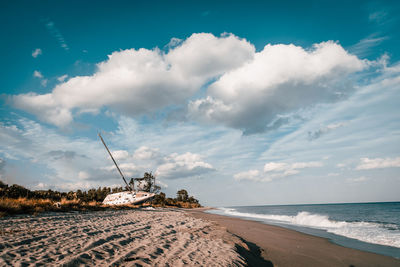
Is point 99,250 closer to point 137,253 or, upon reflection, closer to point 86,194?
point 137,253

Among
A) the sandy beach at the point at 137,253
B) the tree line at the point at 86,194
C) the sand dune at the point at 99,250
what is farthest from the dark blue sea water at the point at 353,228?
the tree line at the point at 86,194

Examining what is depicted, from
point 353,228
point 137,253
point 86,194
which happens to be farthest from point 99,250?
point 86,194

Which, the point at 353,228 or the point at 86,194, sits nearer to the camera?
the point at 353,228

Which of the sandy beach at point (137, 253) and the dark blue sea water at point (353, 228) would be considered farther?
the dark blue sea water at point (353, 228)

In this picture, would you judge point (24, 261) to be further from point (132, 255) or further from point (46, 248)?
point (132, 255)

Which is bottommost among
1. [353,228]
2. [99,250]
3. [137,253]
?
[353,228]

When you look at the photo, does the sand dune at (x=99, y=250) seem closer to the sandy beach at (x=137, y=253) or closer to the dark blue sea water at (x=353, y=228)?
the sandy beach at (x=137, y=253)

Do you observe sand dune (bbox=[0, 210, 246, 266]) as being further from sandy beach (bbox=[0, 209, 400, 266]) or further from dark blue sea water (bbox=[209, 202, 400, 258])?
dark blue sea water (bbox=[209, 202, 400, 258])

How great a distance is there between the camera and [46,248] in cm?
539

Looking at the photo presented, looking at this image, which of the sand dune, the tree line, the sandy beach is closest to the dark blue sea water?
the sandy beach

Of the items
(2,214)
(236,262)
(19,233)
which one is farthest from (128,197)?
(236,262)

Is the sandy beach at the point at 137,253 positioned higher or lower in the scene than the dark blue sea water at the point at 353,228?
higher

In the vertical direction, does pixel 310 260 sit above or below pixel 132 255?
below

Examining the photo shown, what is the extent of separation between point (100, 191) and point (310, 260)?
61.3m
